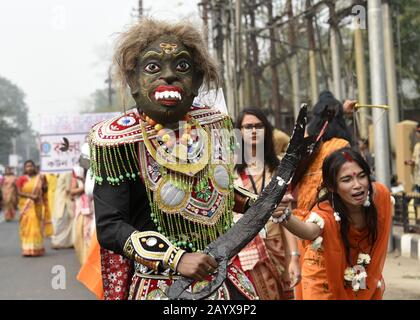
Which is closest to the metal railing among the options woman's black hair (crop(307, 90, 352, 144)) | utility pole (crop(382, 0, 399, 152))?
woman's black hair (crop(307, 90, 352, 144))

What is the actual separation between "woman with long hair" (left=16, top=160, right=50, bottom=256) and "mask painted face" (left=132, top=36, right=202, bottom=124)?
10.3 meters

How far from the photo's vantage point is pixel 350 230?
4.18 metres

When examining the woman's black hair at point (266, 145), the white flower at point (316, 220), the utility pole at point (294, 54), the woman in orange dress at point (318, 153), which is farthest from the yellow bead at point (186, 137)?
the utility pole at point (294, 54)

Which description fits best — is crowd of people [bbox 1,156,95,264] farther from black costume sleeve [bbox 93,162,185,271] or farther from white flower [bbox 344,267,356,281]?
black costume sleeve [bbox 93,162,185,271]

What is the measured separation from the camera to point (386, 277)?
8.32 meters

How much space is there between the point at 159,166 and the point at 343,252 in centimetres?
153

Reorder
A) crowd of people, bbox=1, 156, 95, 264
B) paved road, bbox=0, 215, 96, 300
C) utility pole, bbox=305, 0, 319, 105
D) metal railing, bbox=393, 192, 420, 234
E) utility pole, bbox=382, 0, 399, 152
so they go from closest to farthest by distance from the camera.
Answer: paved road, bbox=0, 215, 96, 300, metal railing, bbox=393, 192, 420, 234, crowd of people, bbox=1, 156, 95, 264, utility pole, bbox=382, 0, 399, 152, utility pole, bbox=305, 0, 319, 105

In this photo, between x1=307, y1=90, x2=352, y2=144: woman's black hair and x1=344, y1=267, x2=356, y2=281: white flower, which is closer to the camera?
x1=344, y1=267, x2=356, y2=281: white flower

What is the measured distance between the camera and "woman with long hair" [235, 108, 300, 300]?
4703mm

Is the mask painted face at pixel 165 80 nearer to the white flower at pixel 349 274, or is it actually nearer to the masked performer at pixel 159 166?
the masked performer at pixel 159 166

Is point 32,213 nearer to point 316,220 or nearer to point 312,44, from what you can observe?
point 312,44

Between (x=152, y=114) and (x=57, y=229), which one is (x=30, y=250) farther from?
(x=152, y=114)

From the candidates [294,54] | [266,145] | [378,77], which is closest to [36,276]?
[378,77]
